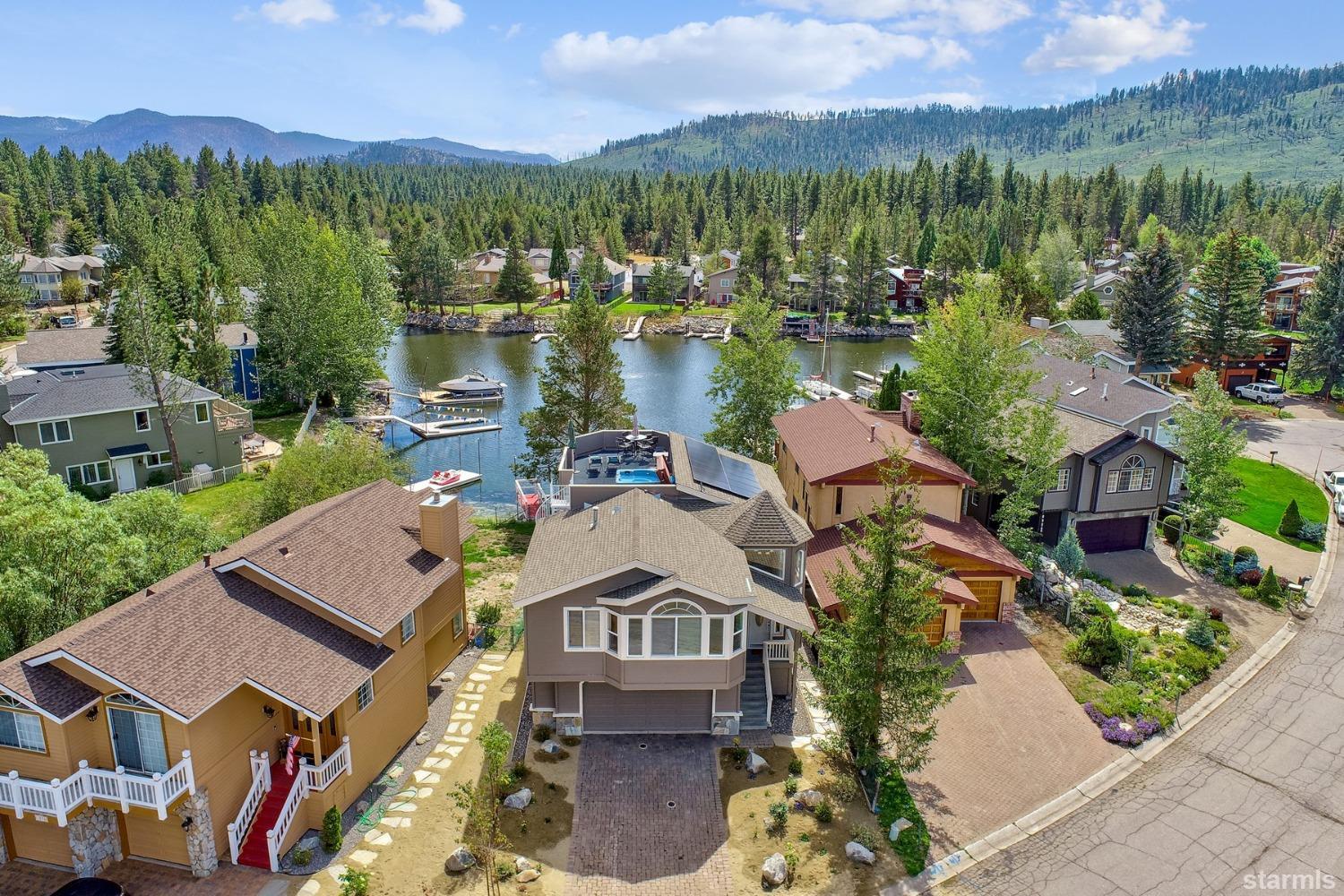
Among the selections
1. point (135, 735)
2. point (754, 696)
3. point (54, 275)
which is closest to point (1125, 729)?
point (754, 696)

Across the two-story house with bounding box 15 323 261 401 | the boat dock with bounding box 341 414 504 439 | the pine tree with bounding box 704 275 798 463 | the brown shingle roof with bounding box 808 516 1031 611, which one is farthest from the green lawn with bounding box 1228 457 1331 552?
the two-story house with bounding box 15 323 261 401

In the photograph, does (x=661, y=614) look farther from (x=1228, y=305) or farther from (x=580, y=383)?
(x=1228, y=305)

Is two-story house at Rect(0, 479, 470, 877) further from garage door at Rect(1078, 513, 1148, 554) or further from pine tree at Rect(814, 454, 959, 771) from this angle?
garage door at Rect(1078, 513, 1148, 554)

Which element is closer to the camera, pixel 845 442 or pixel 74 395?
pixel 845 442

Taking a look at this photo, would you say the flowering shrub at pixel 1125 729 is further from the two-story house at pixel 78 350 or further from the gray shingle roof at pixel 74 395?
the two-story house at pixel 78 350

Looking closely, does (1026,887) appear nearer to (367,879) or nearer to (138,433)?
(367,879)
